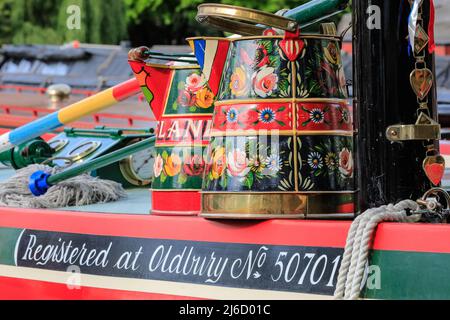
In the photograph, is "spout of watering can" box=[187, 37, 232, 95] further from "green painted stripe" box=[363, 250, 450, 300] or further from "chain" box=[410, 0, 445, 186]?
"green painted stripe" box=[363, 250, 450, 300]

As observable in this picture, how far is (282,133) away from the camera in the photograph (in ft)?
9.44

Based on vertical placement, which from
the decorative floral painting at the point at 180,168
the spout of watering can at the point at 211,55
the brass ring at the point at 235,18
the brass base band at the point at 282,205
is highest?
the brass ring at the point at 235,18

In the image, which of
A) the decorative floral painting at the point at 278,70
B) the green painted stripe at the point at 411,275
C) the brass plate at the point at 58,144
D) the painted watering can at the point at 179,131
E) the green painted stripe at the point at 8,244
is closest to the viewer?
the green painted stripe at the point at 411,275

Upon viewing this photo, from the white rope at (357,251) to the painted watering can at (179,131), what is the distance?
68 cm

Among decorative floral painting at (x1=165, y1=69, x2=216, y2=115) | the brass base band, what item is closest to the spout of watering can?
decorative floral painting at (x1=165, y1=69, x2=216, y2=115)

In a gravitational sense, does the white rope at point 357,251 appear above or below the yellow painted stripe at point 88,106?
below

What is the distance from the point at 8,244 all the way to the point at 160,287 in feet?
2.36

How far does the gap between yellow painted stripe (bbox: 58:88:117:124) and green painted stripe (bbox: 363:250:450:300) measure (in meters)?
1.61

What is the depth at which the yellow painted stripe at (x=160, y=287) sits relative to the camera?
2850 millimetres

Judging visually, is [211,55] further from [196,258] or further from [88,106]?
[88,106]

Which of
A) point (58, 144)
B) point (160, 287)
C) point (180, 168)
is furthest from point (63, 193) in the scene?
point (58, 144)

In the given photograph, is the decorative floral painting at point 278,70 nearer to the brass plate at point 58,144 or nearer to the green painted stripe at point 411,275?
the green painted stripe at point 411,275

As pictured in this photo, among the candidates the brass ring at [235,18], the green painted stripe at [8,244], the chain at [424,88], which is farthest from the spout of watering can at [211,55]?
the green painted stripe at [8,244]
